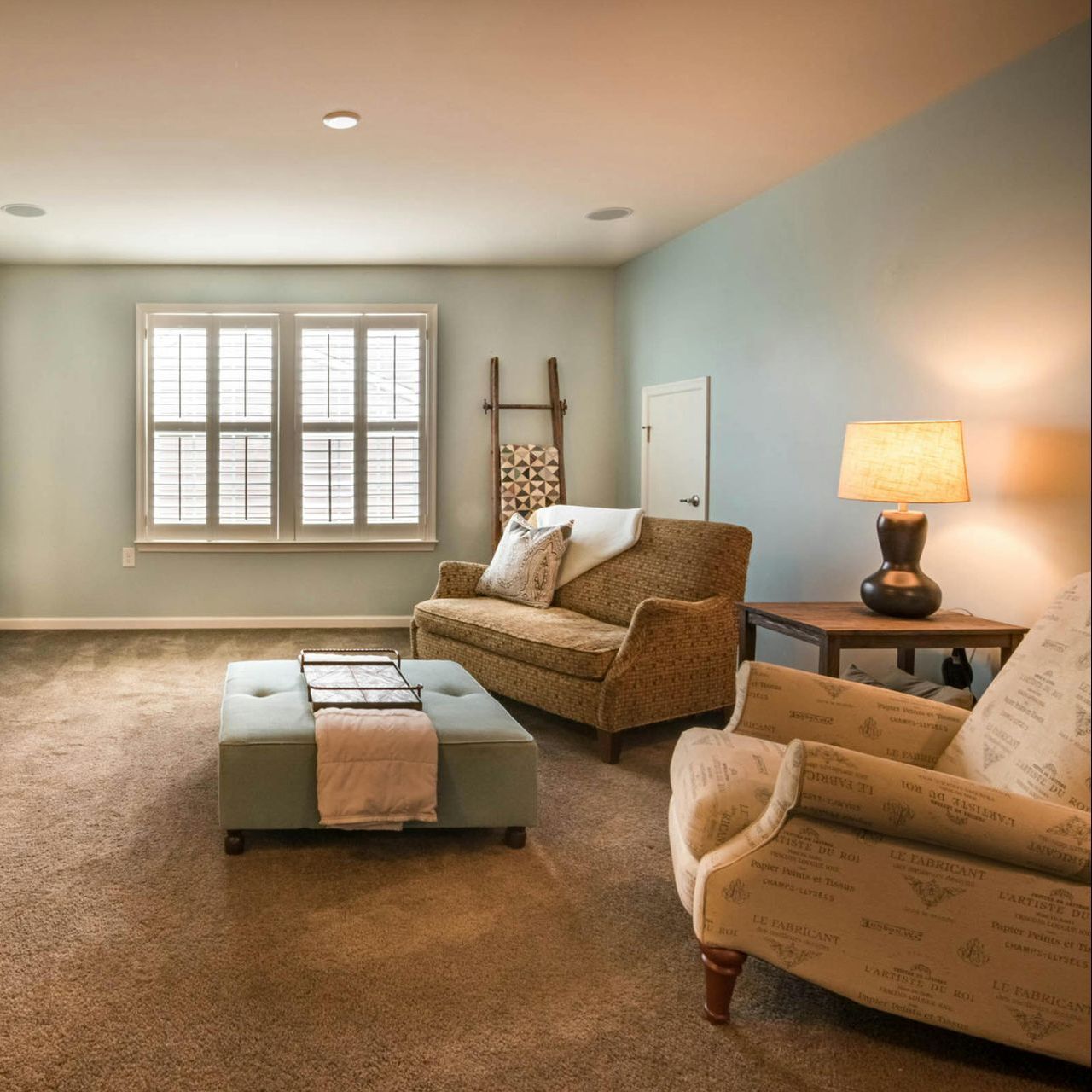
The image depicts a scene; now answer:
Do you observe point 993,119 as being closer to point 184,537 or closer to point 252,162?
point 252,162

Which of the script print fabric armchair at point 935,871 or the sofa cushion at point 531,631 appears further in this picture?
the sofa cushion at point 531,631

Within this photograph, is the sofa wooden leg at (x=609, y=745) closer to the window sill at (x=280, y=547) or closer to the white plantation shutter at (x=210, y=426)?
the window sill at (x=280, y=547)

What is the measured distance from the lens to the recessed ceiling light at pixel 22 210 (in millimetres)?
4411

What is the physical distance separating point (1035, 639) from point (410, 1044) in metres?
1.30

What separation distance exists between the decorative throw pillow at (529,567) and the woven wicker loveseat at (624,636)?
2.5 inches

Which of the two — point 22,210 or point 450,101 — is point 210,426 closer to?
point 22,210

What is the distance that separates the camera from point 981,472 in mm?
2676

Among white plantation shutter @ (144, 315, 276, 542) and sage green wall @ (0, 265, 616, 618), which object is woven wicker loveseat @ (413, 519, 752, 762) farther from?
white plantation shutter @ (144, 315, 276, 542)

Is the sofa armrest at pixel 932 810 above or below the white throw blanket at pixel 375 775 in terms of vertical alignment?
above

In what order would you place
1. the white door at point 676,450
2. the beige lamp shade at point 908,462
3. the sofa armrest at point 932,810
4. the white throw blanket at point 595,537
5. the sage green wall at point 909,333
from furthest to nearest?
1. the white door at point 676,450
2. the white throw blanket at point 595,537
3. the beige lamp shade at point 908,462
4. the sofa armrest at point 932,810
5. the sage green wall at point 909,333

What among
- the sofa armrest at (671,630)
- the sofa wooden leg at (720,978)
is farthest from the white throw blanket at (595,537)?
the sofa wooden leg at (720,978)

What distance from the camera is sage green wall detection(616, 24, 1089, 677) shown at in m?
1.33

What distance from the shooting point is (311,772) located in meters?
2.37

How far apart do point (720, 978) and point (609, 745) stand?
1.56 metres
